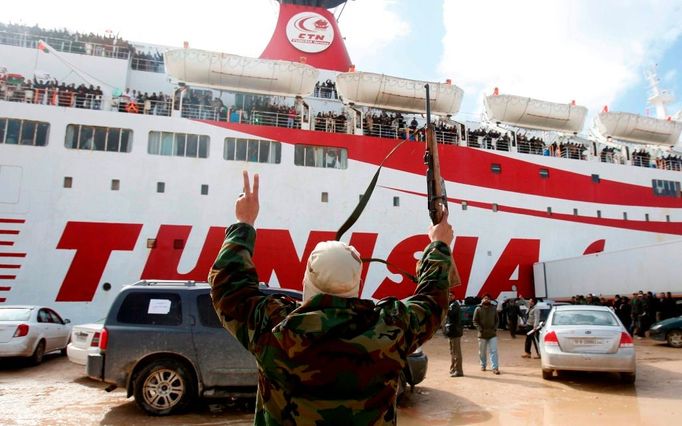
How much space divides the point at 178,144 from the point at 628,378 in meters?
13.5

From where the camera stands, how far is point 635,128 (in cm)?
2083

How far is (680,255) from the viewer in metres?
13.4

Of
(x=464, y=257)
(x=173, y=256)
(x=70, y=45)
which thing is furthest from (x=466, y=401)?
(x=70, y=45)

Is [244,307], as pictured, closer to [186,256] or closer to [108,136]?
[186,256]

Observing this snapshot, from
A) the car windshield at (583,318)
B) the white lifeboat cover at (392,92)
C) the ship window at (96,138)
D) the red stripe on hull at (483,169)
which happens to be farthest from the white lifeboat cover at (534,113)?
the ship window at (96,138)

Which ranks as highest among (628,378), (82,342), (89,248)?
(89,248)

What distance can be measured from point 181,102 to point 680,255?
648 inches

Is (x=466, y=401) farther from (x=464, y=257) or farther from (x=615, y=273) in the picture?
(x=615, y=273)

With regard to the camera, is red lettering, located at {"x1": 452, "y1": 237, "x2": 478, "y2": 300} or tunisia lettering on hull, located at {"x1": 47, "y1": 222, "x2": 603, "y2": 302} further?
red lettering, located at {"x1": 452, "y1": 237, "x2": 478, "y2": 300}

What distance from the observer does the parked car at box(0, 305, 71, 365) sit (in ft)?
27.1

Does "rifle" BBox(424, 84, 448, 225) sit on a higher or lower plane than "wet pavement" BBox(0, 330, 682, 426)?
higher

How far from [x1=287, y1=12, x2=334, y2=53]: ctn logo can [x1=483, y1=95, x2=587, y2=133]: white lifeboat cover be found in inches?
333

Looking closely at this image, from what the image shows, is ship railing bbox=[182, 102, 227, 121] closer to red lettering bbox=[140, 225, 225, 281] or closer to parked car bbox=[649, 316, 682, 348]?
red lettering bbox=[140, 225, 225, 281]

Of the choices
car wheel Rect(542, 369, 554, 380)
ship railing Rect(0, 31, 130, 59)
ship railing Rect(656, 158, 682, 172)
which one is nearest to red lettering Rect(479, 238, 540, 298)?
ship railing Rect(656, 158, 682, 172)
